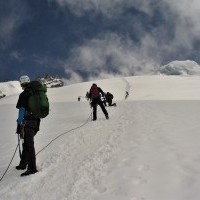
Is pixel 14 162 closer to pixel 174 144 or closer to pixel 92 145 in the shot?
pixel 92 145

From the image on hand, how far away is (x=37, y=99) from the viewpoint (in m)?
8.95

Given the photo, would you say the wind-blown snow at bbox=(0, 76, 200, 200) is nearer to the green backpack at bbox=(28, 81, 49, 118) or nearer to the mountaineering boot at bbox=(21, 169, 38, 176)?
the mountaineering boot at bbox=(21, 169, 38, 176)

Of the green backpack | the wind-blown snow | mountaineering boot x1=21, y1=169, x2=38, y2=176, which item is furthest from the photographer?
mountaineering boot x1=21, y1=169, x2=38, y2=176

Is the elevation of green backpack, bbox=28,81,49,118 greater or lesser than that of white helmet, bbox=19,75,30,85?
lesser

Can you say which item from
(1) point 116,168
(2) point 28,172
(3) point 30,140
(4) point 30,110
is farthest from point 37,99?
(1) point 116,168

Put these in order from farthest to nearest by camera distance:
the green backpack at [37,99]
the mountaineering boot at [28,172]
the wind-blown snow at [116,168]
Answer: the mountaineering boot at [28,172] < the green backpack at [37,99] < the wind-blown snow at [116,168]

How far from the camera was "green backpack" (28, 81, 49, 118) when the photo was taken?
893 cm

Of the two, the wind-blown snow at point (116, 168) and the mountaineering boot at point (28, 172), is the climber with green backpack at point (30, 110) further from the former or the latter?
the wind-blown snow at point (116, 168)

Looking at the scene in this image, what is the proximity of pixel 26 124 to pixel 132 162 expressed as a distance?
109 inches

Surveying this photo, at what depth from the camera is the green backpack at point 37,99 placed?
893 cm

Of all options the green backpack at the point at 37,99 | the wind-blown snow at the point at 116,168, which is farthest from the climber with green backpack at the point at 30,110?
the wind-blown snow at the point at 116,168

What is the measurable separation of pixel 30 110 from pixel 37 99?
0.35 metres

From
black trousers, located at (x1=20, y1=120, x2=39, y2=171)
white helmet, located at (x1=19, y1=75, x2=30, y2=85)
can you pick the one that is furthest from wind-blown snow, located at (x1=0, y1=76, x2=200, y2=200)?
white helmet, located at (x1=19, y1=75, x2=30, y2=85)

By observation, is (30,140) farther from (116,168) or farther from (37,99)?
(116,168)
